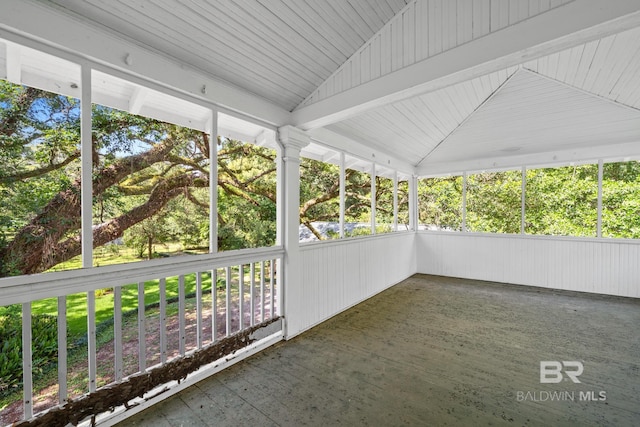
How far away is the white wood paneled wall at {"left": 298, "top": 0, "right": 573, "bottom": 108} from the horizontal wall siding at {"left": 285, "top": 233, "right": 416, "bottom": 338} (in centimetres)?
204

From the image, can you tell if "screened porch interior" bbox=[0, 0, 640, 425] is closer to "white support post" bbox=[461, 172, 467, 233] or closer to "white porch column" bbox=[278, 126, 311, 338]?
"white porch column" bbox=[278, 126, 311, 338]

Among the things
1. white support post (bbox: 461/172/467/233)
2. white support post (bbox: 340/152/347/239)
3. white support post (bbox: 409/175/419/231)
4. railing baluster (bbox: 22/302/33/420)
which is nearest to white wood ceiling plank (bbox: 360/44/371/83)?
white support post (bbox: 340/152/347/239)

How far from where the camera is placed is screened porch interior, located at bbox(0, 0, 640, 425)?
1.67 m

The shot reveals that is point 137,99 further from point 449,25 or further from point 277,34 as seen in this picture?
point 449,25

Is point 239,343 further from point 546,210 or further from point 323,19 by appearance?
point 546,210

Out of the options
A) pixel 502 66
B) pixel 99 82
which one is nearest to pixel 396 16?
pixel 502 66

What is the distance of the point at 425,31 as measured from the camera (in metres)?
2.08

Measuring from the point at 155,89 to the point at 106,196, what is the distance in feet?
3.64

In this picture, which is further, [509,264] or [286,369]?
[509,264]

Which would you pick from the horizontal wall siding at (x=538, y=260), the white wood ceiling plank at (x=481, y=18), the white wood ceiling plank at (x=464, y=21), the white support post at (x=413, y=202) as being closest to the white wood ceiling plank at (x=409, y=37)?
the white wood ceiling plank at (x=464, y=21)

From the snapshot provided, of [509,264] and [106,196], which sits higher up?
[106,196]

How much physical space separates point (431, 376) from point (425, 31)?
287 centimetres

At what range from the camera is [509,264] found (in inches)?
216

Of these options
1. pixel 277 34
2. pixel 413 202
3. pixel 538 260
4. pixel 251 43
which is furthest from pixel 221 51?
pixel 538 260
